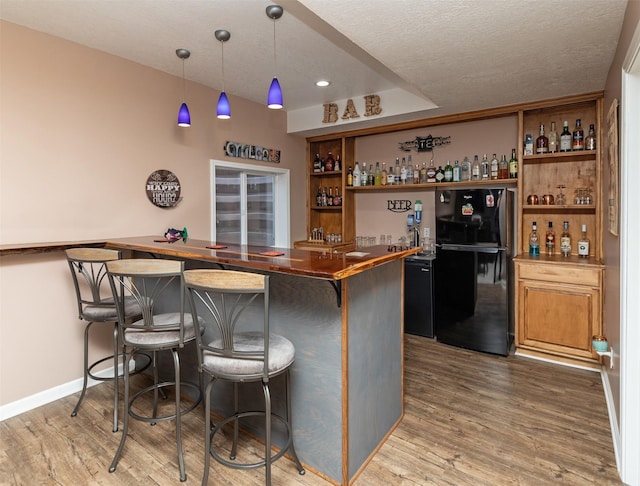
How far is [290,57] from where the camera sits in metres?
3.23

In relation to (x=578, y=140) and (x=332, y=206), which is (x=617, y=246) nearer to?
(x=578, y=140)

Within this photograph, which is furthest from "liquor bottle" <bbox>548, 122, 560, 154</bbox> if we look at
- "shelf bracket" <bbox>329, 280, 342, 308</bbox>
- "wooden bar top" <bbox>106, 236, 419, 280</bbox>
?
"shelf bracket" <bbox>329, 280, 342, 308</bbox>

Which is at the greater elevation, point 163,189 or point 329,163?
point 329,163

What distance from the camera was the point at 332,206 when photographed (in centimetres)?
527

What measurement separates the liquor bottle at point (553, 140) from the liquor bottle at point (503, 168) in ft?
1.40

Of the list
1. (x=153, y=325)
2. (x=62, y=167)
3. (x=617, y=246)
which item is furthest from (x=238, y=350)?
(x=617, y=246)

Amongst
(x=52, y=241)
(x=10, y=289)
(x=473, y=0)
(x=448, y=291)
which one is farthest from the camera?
(x=448, y=291)

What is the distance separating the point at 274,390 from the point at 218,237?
2415 millimetres


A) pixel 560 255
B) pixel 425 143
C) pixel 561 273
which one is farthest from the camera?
pixel 425 143

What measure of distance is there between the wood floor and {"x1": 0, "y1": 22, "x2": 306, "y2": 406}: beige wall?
20.7 inches

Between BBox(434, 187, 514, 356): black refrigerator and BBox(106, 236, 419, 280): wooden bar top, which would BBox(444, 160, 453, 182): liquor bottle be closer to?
BBox(434, 187, 514, 356): black refrigerator

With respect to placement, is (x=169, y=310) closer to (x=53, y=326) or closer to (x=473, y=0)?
(x=53, y=326)

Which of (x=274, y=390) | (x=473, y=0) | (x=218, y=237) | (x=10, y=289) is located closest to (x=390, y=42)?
(x=473, y=0)

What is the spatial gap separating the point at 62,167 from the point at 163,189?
0.84 meters
